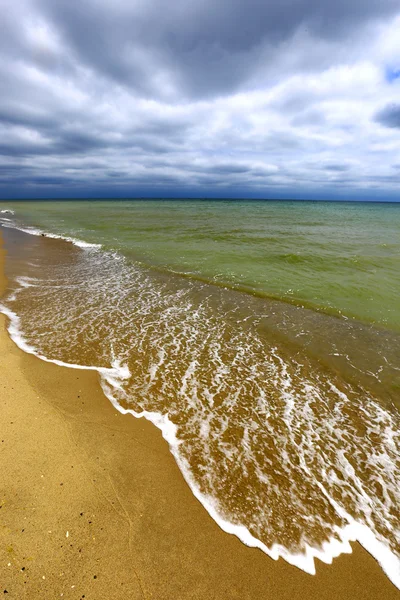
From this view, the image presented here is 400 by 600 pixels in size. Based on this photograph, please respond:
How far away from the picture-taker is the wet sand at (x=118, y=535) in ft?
9.38

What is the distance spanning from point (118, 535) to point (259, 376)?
4202mm

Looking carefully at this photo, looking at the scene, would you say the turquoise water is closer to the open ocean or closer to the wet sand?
the open ocean

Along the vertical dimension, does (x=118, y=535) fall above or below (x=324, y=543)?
above

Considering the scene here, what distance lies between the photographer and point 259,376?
21.6 ft

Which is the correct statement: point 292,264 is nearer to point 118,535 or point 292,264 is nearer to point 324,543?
point 324,543

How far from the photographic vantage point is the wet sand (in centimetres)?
286

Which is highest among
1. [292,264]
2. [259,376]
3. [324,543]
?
[292,264]

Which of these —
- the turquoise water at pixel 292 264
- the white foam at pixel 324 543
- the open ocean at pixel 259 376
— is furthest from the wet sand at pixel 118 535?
the turquoise water at pixel 292 264

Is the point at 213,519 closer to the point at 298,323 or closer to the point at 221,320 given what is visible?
the point at 221,320

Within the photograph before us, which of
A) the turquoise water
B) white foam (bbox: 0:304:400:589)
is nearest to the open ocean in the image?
white foam (bbox: 0:304:400:589)

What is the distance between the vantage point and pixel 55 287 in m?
12.3

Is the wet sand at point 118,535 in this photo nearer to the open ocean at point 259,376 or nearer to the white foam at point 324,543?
the white foam at point 324,543

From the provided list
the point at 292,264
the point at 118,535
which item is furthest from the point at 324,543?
the point at 292,264

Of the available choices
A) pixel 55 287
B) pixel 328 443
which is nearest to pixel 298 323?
pixel 328 443
